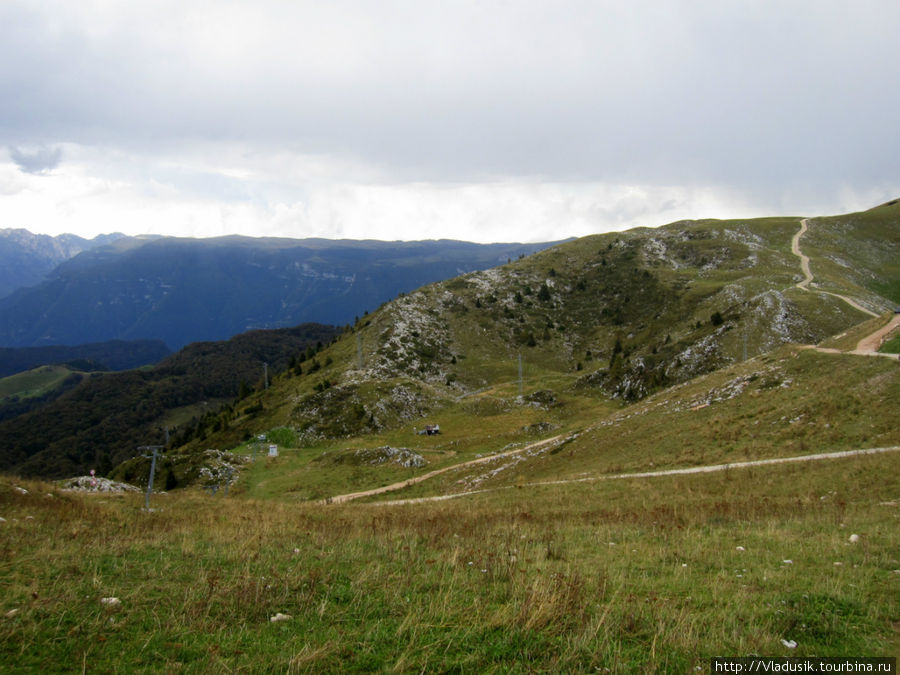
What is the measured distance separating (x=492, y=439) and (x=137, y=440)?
18066 centimetres

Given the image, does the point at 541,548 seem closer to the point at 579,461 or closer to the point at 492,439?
the point at 579,461

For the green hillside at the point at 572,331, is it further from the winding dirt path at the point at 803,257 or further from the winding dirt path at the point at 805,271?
the winding dirt path at the point at 803,257

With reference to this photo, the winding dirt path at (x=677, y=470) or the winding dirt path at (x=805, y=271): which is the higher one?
the winding dirt path at (x=805, y=271)

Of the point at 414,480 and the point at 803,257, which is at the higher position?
the point at 803,257

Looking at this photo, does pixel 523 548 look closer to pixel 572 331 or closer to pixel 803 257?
pixel 572 331

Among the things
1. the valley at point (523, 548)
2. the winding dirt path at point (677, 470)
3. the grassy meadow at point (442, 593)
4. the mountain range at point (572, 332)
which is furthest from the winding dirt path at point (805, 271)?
the grassy meadow at point (442, 593)

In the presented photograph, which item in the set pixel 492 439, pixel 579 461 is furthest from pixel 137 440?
pixel 579 461

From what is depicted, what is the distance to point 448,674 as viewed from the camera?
19.1ft

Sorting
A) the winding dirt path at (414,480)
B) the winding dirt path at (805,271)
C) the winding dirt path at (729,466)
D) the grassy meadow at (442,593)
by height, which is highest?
the winding dirt path at (805,271)

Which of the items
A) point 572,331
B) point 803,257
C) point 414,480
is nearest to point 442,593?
point 414,480

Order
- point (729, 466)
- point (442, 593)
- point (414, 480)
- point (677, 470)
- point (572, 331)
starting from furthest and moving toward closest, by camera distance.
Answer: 1. point (572, 331)
2. point (414, 480)
3. point (677, 470)
4. point (729, 466)
5. point (442, 593)

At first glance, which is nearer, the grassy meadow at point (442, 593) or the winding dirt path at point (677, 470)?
the grassy meadow at point (442, 593)

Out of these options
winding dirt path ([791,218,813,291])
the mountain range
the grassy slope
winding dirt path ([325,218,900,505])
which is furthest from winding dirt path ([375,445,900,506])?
winding dirt path ([791,218,813,291])

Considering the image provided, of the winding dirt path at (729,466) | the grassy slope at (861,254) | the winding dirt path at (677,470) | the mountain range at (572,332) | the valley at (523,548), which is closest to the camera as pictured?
the valley at (523,548)
